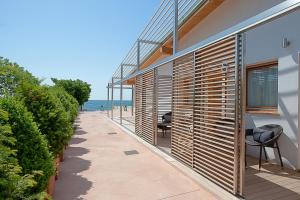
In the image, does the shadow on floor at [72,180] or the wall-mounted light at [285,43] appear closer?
the shadow on floor at [72,180]

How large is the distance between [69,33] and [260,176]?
11.0 meters

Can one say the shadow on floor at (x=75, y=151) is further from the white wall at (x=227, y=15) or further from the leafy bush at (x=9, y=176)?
the white wall at (x=227, y=15)

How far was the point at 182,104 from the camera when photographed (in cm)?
532

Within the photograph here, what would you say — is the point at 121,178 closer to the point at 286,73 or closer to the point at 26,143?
the point at 26,143

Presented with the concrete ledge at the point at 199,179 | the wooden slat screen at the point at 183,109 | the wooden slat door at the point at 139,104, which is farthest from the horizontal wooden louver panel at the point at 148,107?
the wooden slat screen at the point at 183,109

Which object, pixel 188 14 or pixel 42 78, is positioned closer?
pixel 42 78

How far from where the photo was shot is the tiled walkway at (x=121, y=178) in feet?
12.0

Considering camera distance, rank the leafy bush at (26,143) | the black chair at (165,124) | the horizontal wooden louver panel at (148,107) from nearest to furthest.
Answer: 1. the leafy bush at (26,143)
2. the horizontal wooden louver panel at (148,107)
3. the black chair at (165,124)

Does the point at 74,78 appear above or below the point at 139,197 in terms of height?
above

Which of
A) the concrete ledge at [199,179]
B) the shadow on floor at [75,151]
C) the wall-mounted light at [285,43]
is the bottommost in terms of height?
the shadow on floor at [75,151]

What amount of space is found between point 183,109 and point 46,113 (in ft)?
9.00

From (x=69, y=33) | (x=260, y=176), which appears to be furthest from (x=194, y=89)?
(x=69, y=33)

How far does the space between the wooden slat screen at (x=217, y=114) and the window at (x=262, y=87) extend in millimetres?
1915

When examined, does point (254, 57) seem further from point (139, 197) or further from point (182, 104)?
point (139, 197)
